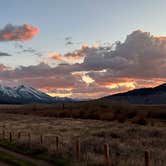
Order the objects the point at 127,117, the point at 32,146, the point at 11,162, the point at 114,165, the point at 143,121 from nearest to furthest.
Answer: the point at 114,165
the point at 11,162
the point at 32,146
the point at 143,121
the point at 127,117

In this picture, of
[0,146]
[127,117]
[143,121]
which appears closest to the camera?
[0,146]

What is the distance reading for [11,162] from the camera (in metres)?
24.4

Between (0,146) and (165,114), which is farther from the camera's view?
(165,114)

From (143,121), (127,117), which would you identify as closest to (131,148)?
(143,121)

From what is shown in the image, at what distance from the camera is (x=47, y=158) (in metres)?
25.7

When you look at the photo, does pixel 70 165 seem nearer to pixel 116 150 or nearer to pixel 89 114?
pixel 116 150

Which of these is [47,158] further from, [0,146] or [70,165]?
[0,146]

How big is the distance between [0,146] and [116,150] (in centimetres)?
1019

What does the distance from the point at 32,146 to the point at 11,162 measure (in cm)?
704

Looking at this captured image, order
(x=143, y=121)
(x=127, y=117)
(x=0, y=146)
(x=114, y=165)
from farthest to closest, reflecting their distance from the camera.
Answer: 1. (x=127, y=117)
2. (x=143, y=121)
3. (x=0, y=146)
4. (x=114, y=165)

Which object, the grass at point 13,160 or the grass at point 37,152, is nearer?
the grass at point 13,160

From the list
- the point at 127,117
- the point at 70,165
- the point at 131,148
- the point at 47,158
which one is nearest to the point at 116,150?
the point at 131,148

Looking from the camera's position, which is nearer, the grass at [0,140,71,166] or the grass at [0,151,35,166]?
the grass at [0,151,35,166]

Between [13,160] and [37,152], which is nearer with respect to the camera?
[13,160]
